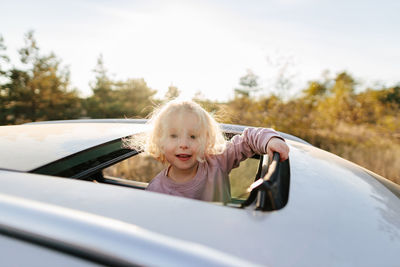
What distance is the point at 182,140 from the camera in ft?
5.33

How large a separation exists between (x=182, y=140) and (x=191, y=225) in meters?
0.91

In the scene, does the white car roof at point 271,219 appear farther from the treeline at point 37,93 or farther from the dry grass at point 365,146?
the treeline at point 37,93

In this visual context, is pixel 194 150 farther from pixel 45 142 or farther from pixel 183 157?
pixel 45 142

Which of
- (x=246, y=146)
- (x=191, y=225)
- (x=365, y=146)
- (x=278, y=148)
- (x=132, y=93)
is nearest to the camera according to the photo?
(x=191, y=225)

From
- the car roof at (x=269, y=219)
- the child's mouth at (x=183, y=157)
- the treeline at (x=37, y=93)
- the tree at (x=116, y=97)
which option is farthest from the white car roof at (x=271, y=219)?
the tree at (x=116, y=97)

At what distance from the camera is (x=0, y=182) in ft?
3.20

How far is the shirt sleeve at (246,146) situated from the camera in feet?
4.98

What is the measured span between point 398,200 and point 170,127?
44.8 inches

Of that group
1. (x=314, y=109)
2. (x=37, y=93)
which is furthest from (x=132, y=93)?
(x=314, y=109)

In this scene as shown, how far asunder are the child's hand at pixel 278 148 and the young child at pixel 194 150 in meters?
0.10

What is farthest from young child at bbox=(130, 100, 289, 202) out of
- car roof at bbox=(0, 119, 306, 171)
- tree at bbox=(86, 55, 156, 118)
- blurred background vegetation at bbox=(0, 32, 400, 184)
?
tree at bbox=(86, 55, 156, 118)

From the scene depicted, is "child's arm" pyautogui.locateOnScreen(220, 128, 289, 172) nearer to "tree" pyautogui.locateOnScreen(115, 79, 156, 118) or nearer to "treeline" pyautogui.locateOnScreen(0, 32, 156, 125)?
"treeline" pyautogui.locateOnScreen(0, 32, 156, 125)

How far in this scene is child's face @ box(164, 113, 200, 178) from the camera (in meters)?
1.63

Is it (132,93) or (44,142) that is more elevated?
(132,93)
